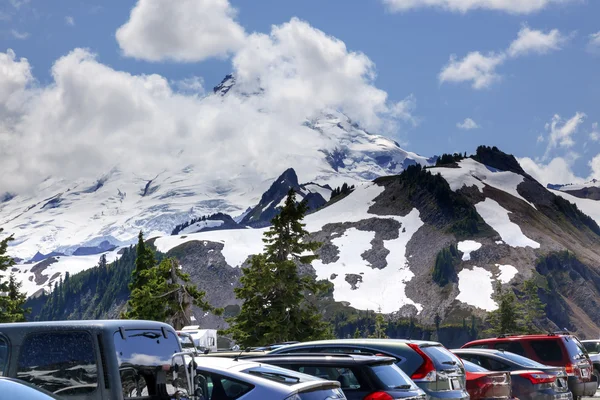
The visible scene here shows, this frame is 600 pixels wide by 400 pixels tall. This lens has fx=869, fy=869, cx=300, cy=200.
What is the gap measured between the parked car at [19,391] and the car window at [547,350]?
58.5ft

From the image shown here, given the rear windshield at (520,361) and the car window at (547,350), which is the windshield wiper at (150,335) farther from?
the car window at (547,350)

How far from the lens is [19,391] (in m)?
6.80

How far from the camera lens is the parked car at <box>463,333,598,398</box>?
21.9m

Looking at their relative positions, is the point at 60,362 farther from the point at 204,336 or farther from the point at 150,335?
the point at 204,336

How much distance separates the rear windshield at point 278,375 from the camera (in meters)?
10.9

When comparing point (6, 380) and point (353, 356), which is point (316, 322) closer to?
point (353, 356)

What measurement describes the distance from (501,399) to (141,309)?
41.7m

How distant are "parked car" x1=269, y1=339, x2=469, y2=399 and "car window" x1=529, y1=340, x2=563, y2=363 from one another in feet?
26.0

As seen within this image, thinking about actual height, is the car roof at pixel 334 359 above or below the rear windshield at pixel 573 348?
below

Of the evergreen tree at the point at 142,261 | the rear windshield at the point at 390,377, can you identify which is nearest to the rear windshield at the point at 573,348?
the rear windshield at the point at 390,377

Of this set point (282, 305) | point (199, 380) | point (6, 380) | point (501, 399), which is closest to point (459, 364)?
point (501, 399)

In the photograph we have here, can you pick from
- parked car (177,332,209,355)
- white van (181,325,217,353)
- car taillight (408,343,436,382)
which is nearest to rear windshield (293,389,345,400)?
parked car (177,332,209,355)

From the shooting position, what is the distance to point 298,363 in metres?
13.7

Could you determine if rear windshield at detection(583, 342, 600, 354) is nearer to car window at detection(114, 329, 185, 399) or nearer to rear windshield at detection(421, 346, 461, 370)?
rear windshield at detection(421, 346, 461, 370)
